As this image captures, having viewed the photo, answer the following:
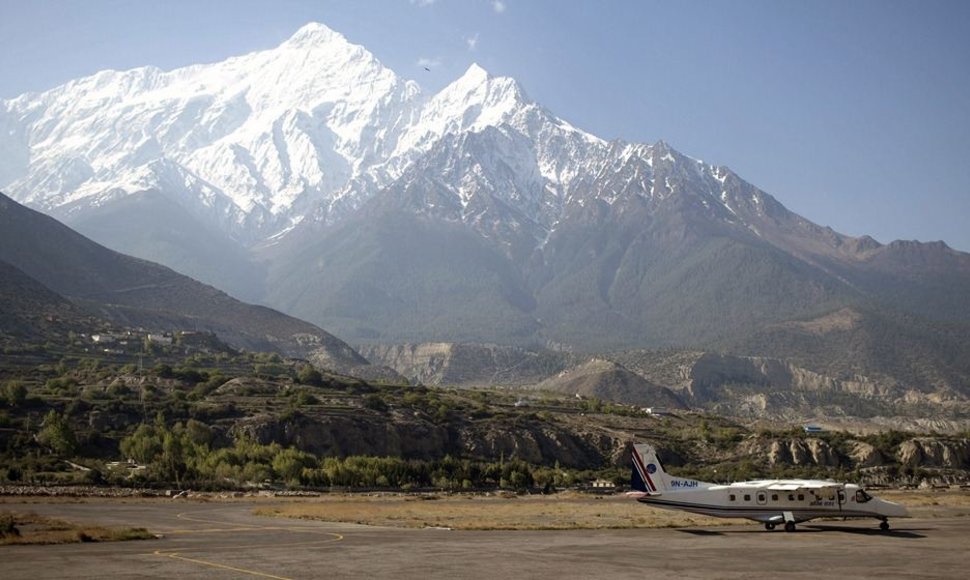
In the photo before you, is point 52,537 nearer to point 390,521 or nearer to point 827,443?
point 390,521

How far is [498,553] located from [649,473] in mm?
16509

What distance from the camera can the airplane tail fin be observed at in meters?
54.3

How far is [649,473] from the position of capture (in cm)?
5441

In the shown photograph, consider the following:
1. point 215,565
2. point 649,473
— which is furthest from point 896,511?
point 215,565

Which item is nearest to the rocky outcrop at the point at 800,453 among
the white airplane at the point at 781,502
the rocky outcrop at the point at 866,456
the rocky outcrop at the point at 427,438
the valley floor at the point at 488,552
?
the rocky outcrop at the point at 866,456

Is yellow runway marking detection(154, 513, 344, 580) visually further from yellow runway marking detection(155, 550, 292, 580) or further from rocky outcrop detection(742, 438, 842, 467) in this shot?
rocky outcrop detection(742, 438, 842, 467)

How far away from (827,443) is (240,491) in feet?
257

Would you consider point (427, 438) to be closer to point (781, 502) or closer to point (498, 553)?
point (781, 502)

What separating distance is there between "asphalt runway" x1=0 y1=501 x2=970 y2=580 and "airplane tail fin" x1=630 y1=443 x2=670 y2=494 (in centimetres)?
310

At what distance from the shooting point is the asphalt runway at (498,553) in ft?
113

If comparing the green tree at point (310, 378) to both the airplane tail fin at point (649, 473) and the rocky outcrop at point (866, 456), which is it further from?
the airplane tail fin at point (649, 473)

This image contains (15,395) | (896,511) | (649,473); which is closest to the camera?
(896,511)

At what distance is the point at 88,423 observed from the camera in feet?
363

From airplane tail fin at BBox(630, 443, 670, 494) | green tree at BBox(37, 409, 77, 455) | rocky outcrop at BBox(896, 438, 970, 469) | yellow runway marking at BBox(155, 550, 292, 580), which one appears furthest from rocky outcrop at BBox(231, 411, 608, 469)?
yellow runway marking at BBox(155, 550, 292, 580)
